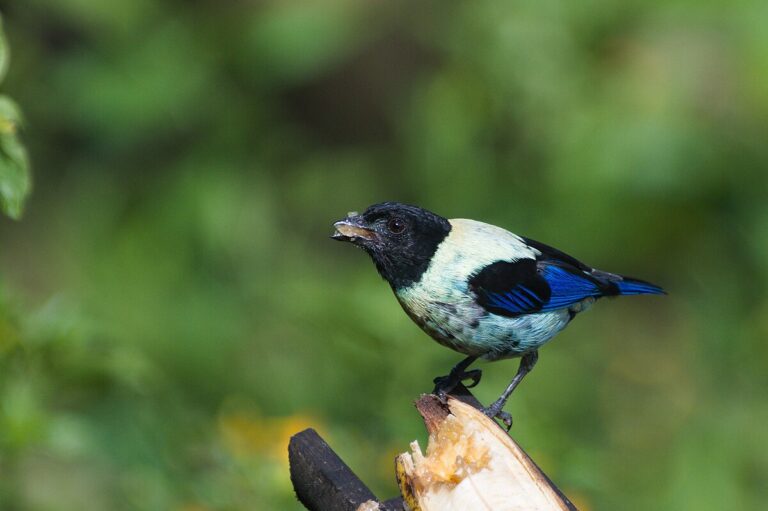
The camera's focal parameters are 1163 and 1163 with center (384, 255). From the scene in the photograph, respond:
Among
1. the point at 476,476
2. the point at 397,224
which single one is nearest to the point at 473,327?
the point at 397,224

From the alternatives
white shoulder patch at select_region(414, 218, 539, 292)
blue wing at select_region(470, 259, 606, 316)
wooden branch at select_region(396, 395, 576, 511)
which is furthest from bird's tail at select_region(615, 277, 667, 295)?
wooden branch at select_region(396, 395, 576, 511)

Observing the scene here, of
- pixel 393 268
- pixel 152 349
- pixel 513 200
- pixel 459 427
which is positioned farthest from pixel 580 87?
pixel 459 427

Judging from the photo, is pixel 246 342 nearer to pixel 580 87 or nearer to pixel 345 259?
pixel 345 259

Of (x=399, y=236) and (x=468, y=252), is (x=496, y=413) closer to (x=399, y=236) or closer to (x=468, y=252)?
(x=468, y=252)

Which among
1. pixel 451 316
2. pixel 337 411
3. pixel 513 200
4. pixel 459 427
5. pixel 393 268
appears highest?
pixel 513 200

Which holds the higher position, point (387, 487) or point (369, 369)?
point (369, 369)

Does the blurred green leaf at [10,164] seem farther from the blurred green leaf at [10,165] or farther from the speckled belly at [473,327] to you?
the speckled belly at [473,327]

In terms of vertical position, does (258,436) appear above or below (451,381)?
above
